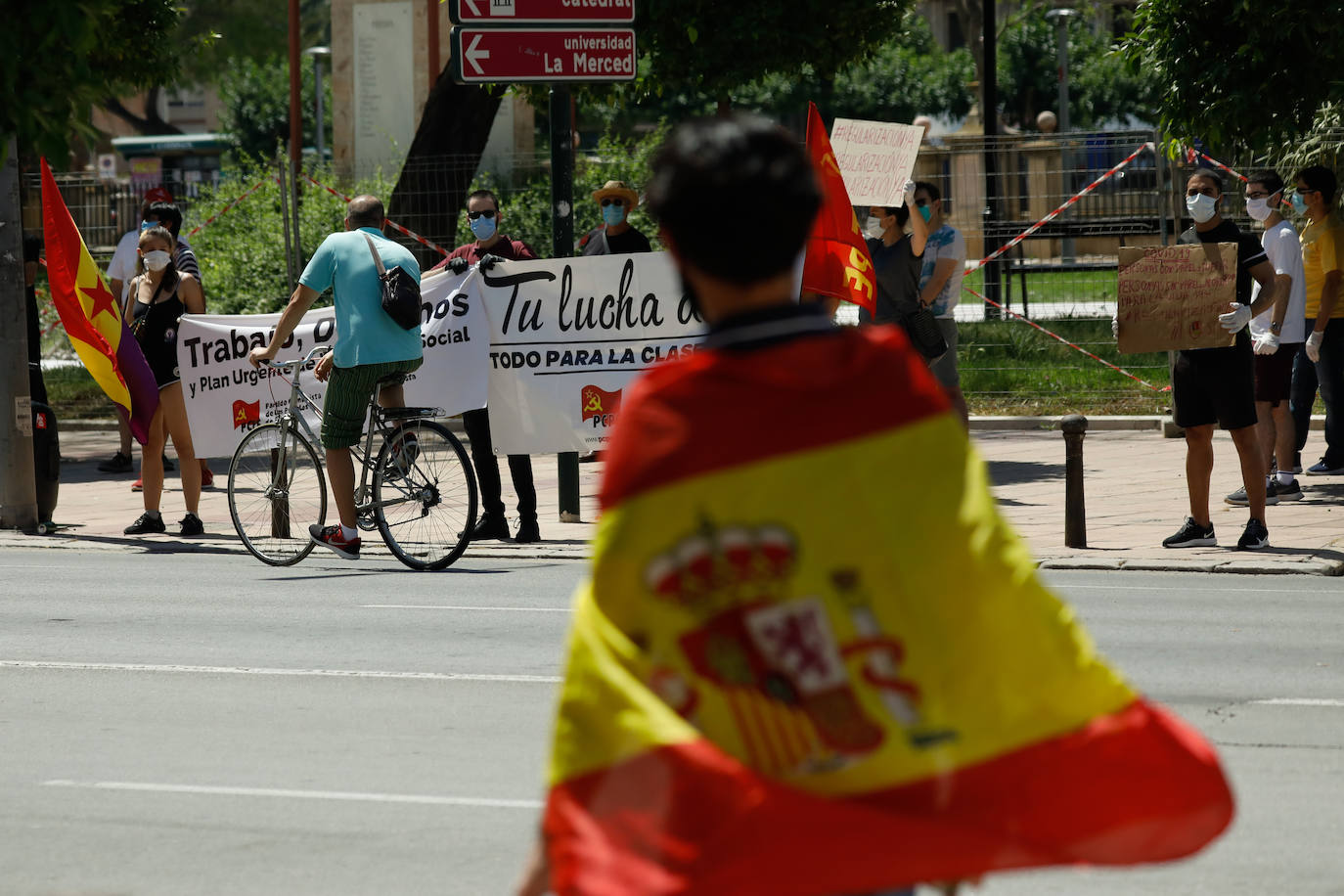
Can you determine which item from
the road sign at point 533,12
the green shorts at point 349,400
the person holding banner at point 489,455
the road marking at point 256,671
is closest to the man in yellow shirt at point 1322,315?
the road sign at point 533,12

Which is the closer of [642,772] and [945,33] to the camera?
[642,772]

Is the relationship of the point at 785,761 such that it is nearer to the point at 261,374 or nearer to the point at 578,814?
the point at 578,814

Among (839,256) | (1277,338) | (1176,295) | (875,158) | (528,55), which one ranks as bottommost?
(1277,338)

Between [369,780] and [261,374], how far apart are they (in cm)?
724

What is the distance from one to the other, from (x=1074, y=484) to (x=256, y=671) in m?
4.87

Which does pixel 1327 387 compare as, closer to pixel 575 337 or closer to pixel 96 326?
pixel 575 337

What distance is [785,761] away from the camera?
2459mm

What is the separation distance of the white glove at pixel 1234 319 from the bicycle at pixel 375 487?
3.99m

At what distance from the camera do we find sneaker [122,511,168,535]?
41.4 ft

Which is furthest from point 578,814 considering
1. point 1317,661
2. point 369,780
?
point 1317,661

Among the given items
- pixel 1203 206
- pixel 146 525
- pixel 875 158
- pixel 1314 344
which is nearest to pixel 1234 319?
pixel 1203 206

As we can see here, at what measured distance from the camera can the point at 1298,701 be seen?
6953mm

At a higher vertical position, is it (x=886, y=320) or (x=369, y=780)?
(x=886, y=320)

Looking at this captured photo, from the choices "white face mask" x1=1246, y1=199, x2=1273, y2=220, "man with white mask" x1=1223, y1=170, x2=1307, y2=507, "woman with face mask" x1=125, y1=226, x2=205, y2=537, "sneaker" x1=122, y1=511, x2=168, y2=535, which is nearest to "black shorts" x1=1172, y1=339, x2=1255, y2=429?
"man with white mask" x1=1223, y1=170, x2=1307, y2=507
